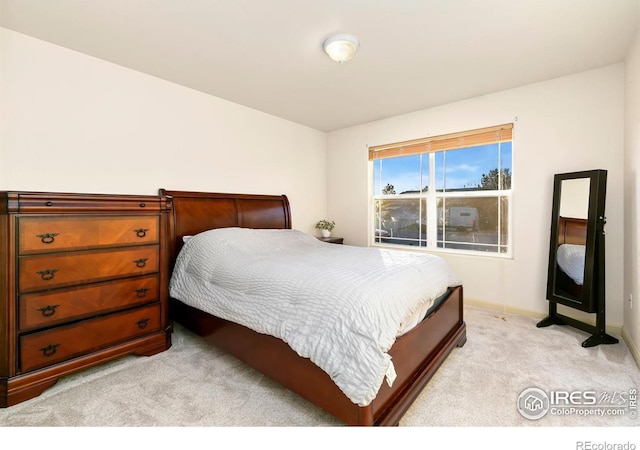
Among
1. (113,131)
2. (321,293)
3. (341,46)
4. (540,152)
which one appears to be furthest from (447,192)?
(113,131)

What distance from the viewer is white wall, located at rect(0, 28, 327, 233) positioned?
2.14 m

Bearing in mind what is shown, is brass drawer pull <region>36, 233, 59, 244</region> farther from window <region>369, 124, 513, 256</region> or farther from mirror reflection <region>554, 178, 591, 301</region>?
mirror reflection <region>554, 178, 591, 301</region>

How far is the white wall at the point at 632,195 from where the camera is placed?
215cm

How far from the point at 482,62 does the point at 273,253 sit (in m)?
Answer: 2.47

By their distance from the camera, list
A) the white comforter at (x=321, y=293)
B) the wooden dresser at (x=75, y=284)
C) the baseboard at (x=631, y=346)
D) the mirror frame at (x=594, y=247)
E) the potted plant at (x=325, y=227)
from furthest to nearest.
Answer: the potted plant at (x=325, y=227), the mirror frame at (x=594, y=247), the baseboard at (x=631, y=346), the wooden dresser at (x=75, y=284), the white comforter at (x=321, y=293)

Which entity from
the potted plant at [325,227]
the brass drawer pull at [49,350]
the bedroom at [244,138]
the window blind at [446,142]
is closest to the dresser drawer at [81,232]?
the brass drawer pull at [49,350]

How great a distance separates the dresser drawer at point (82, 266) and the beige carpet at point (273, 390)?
66cm

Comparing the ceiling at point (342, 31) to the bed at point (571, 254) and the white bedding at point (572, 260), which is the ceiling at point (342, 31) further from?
the white bedding at point (572, 260)

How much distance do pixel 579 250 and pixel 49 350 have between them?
13.4ft

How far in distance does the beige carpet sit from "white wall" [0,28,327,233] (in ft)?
5.07

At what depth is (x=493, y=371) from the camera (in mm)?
1992

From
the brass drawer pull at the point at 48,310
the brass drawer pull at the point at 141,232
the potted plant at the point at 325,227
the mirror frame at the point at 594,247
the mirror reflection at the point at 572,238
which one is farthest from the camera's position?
the potted plant at the point at 325,227

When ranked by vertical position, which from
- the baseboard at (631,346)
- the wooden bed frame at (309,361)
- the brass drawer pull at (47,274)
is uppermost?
the brass drawer pull at (47,274)
